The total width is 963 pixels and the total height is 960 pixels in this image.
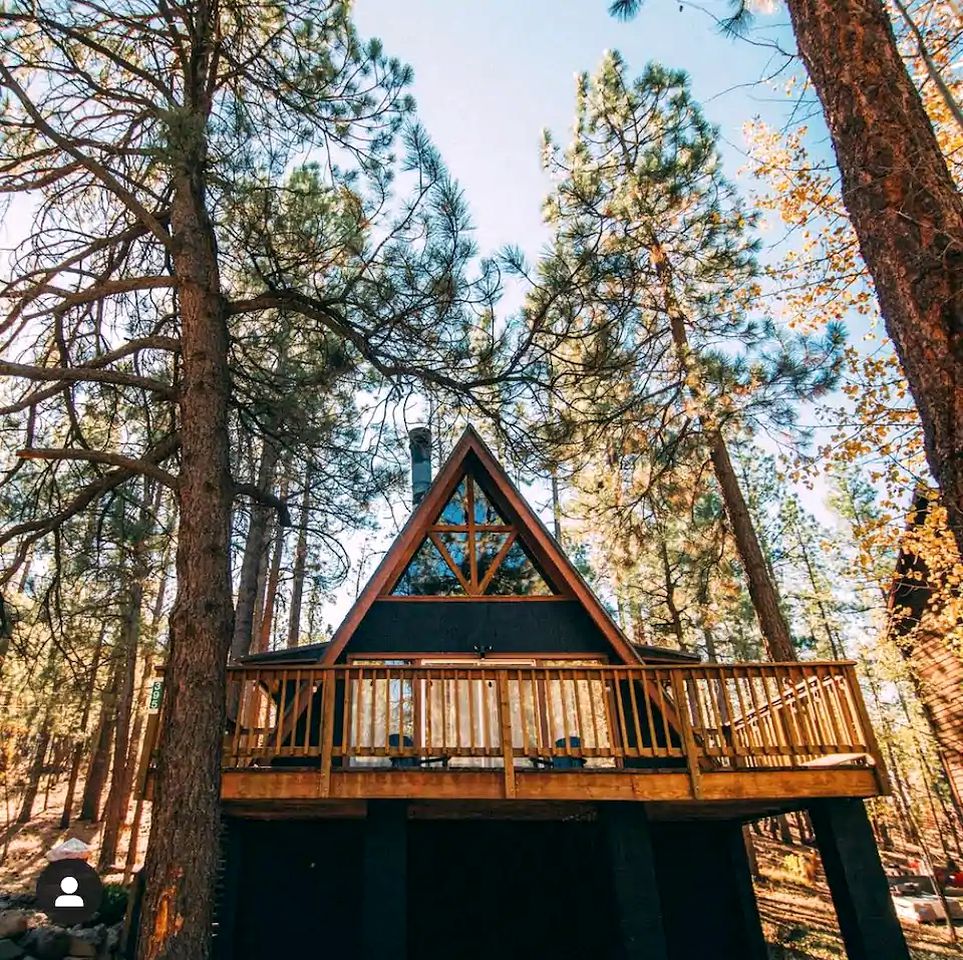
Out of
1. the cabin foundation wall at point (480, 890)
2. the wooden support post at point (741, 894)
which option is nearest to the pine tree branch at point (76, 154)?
the cabin foundation wall at point (480, 890)

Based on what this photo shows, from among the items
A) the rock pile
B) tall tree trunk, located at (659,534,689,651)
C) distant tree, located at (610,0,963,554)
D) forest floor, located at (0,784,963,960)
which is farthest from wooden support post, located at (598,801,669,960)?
tall tree trunk, located at (659,534,689,651)

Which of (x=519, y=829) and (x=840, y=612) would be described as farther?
(x=840, y=612)

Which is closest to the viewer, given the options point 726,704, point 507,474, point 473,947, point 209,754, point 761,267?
point 209,754

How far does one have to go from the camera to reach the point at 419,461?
10062 mm

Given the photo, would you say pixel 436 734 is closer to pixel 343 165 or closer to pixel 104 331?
pixel 104 331

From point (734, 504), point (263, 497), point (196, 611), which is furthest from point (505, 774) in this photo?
point (734, 504)

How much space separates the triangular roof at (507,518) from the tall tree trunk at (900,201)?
5590 mm

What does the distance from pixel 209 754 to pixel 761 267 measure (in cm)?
992

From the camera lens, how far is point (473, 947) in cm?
799

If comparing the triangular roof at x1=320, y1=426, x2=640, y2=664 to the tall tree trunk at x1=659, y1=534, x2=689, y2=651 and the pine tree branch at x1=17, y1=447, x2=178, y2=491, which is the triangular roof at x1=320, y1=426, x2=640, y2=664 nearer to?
the pine tree branch at x1=17, y1=447, x2=178, y2=491

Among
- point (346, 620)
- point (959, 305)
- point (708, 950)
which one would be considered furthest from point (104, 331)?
point (708, 950)

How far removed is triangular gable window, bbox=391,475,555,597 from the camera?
916 cm

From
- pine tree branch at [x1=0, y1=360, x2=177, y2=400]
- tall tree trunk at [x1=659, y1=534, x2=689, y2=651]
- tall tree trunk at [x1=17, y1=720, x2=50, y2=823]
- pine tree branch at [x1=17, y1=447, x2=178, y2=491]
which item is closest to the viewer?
pine tree branch at [x1=0, y1=360, x2=177, y2=400]

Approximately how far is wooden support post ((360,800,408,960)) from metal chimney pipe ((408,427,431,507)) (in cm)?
416
